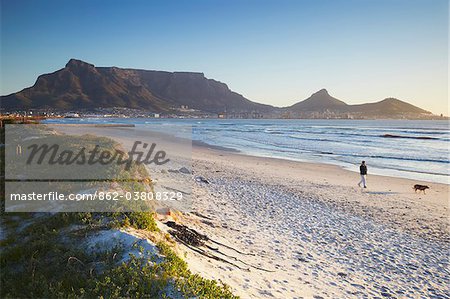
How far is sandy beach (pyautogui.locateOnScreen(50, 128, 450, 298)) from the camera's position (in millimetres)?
7648

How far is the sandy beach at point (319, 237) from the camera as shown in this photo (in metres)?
7.65

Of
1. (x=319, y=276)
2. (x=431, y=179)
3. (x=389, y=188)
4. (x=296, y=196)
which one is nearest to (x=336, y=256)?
(x=319, y=276)

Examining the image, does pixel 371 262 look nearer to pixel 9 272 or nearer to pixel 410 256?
pixel 410 256

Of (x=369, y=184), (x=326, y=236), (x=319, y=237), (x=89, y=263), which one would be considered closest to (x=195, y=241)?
(x=89, y=263)

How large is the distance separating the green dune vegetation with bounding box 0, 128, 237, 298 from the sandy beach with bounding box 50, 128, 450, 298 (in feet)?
3.32

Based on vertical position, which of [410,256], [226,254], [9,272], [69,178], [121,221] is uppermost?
[69,178]

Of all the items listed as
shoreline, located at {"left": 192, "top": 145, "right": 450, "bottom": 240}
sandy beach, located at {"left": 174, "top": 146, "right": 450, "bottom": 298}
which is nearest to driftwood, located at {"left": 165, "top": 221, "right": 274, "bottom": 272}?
sandy beach, located at {"left": 174, "top": 146, "right": 450, "bottom": 298}

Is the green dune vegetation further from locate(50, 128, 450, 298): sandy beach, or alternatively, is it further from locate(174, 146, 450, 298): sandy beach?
locate(174, 146, 450, 298): sandy beach

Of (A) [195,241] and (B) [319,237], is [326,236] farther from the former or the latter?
(A) [195,241]

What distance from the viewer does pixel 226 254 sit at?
851 cm

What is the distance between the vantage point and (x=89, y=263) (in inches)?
220

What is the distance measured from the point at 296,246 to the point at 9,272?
290 inches

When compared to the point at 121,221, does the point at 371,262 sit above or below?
below

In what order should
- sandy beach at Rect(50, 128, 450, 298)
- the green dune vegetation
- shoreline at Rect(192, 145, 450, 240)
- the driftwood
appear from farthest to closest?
shoreline at Rect(192, 145, 450, 240) → the driftwood → sandy beach at Rect(50, 128, 450, 298) → the green dune vegetation
